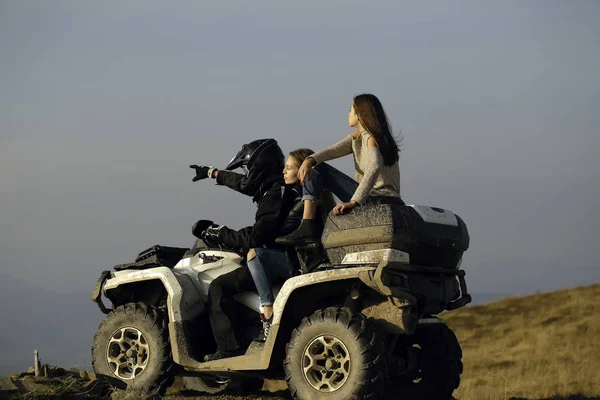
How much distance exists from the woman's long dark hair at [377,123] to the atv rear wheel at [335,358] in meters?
1.59

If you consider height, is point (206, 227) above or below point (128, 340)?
above

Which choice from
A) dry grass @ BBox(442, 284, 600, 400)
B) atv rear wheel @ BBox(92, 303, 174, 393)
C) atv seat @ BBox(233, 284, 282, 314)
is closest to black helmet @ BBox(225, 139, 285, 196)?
atv seat @ BBox(233, 284, 282, 314)

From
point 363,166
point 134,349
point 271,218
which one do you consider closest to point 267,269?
point 271,218

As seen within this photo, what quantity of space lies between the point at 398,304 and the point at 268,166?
2303 millimetres

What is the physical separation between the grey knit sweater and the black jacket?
623mm

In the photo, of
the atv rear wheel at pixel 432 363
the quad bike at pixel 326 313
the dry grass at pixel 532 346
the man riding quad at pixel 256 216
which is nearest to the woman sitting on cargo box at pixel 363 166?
the quad bike at pixel 326 313

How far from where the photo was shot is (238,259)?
34.8ft

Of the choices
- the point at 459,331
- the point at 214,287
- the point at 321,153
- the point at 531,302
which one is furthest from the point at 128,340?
the point at 531,302

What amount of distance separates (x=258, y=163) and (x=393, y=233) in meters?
2.05

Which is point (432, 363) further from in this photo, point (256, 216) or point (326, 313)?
point (256, 216)

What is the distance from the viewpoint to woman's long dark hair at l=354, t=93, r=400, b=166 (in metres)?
9.60

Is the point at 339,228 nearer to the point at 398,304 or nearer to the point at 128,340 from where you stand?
the point at 398,304

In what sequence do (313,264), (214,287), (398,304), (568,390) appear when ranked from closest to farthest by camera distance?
(398,304), (313,264), (214,287), (568,390)

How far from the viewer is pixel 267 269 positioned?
9.99 meters
